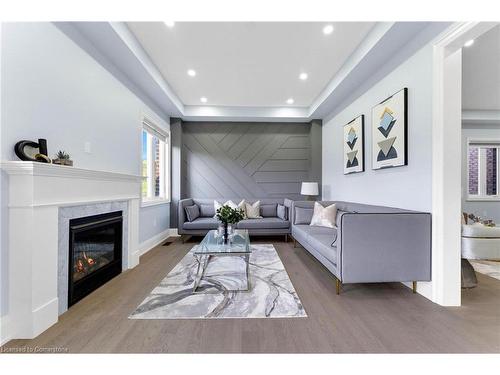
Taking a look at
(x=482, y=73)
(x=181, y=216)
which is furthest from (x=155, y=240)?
(x=482, y=73)

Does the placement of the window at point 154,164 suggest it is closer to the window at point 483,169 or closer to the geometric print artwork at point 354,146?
the geometric print artwork at point 354,146

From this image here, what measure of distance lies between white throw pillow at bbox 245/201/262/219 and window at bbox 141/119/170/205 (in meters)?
1.74

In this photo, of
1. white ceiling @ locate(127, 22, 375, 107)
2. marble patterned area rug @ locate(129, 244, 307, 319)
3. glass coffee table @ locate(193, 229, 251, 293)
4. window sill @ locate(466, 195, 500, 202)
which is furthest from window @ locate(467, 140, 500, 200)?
glass coffee table @ locate(193, 229, 251, 293)

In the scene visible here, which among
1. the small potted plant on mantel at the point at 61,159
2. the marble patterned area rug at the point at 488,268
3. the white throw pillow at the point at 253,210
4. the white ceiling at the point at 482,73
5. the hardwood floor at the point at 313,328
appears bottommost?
the hardwood floor at the point at 313,328

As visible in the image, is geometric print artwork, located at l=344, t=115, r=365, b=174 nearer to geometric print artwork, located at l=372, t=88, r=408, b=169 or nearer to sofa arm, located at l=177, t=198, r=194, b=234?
geometric print artwork, located at l=372, t=88, r=408, b=169

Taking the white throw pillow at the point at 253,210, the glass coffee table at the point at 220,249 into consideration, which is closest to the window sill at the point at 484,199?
the white throw pillow at the point at 253,210

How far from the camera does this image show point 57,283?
1.76 m

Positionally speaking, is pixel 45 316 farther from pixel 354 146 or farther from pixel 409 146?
pixel 354 146

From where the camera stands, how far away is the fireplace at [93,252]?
197cm

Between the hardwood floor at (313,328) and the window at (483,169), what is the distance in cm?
394

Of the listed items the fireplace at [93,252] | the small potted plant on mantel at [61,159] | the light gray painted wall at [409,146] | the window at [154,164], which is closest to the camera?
the small potted plant on mantel at [61,159]

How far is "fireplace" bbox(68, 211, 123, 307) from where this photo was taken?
1.97 metres

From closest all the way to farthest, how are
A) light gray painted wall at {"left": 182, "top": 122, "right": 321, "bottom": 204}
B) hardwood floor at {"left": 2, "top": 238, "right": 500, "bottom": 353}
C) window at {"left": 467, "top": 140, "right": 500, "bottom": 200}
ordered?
hardwood floor at {"left": 2, "top": 238, "right": 500, "bottom": 353} < window at {"left": 467, "top": 140, "right": 500, "bottom": 200} < light gray painted wall at {"left": 182, "top": 122, "right": 321, "bottom": 204}
